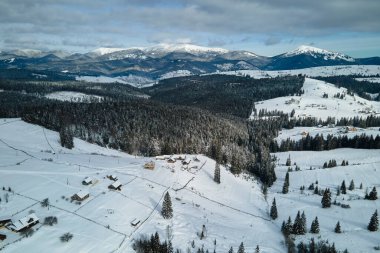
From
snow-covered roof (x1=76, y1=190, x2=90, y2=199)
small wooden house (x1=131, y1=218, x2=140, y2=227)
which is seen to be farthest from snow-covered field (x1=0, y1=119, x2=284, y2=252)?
snow-covered roof (x1=76, y1=190, x2=90, y2=199)

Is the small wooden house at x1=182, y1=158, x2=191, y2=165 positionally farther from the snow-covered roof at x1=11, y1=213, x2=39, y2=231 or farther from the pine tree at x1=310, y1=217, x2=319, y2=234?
the snow-covered roof at x1=11, y1=213, x2=39, y2=231

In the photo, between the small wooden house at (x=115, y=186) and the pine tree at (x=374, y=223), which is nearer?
the small wooden house at (x=115, y=186)

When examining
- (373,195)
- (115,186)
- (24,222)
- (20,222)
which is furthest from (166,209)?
(373,195)

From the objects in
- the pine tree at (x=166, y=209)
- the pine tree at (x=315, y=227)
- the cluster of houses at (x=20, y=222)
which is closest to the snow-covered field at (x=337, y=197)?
the pine tree at (x=315, y=227)

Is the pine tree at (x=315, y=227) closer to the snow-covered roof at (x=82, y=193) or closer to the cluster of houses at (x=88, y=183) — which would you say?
the cluster of houses at (x=88, y=183)

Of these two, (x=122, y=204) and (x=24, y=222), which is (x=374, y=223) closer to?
(x=122, y=204)

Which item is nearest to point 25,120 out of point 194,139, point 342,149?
point 194,139
